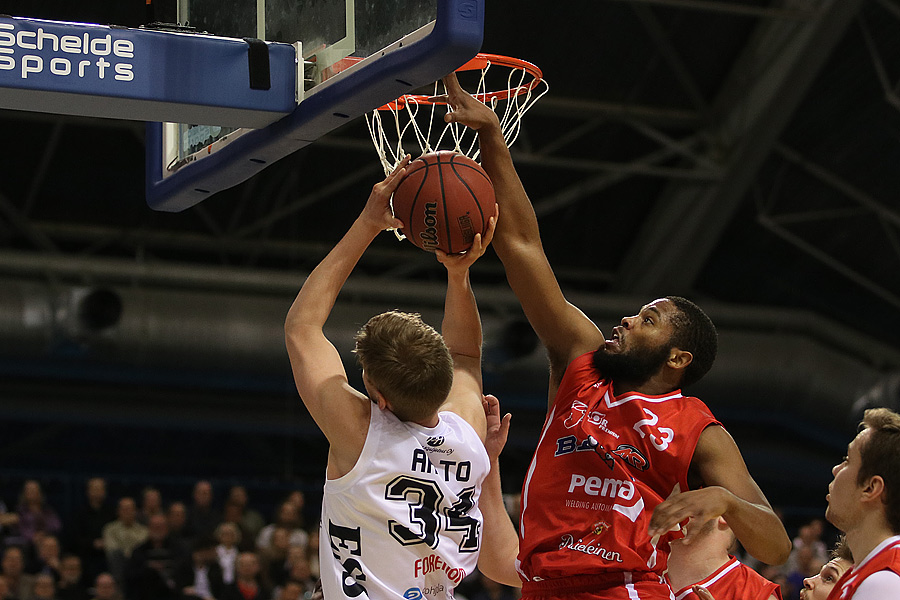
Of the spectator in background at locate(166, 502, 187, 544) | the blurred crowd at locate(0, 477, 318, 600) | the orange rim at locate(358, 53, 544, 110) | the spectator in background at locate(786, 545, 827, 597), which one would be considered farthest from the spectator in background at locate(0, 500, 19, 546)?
the spectator in background at locate(786, 545, 827, 597)

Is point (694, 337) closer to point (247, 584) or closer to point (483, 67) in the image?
point (483, 67)

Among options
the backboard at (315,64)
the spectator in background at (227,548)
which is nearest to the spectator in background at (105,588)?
the spectator in background at (227,548)

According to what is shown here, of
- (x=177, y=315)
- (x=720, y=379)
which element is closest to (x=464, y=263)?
(x=177, y=315)

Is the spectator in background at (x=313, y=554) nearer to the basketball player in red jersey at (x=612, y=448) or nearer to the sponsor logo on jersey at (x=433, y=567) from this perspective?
the basketball player in red jersey at (x=612, y=448)

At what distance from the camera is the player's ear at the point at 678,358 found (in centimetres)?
406

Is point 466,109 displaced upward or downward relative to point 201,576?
upward

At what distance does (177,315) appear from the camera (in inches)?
539

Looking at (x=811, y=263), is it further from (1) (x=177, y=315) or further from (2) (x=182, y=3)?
(2) (x=182, y=3)

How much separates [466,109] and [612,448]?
1283 mm

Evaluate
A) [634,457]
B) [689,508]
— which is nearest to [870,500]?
[689,508]

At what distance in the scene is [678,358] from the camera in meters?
4.06

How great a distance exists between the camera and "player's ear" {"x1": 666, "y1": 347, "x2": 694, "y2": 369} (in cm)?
406

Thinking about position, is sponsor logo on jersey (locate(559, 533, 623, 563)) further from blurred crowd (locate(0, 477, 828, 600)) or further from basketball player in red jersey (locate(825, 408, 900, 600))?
blurred crowd (locate(0, 477, 828, 600))

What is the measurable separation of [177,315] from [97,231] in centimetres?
198
